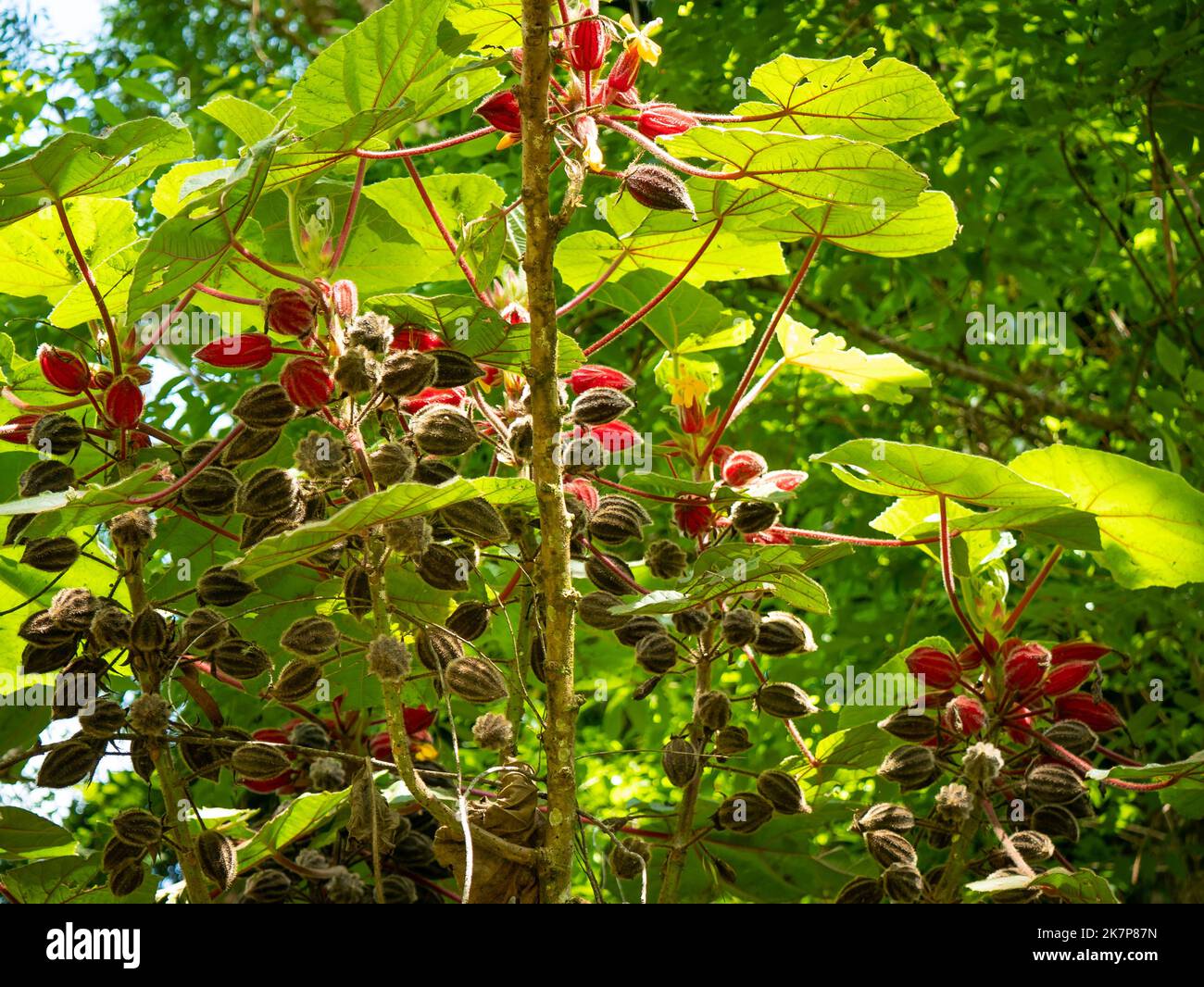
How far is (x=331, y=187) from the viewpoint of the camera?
1.07 meters

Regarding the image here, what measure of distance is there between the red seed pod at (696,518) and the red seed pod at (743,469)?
0.13ft

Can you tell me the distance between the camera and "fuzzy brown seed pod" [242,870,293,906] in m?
1.08

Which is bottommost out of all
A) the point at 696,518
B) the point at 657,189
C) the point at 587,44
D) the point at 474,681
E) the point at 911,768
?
the point at 911,768

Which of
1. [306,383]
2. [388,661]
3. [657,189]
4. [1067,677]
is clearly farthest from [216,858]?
[1067,677]

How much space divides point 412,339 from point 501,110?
0.62 ft

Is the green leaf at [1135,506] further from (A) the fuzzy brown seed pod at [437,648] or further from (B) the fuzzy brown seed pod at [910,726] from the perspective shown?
(A) the fuzzy brown seed pod at [437,648]

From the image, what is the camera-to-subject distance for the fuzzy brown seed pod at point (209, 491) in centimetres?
96

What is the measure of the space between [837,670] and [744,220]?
87 centimetres

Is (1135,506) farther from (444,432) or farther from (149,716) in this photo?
(149,716)

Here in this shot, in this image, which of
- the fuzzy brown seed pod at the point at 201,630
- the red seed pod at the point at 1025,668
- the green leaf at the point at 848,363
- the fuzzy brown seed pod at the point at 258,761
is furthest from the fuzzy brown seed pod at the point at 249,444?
the red seed pod at the point at 1025,668

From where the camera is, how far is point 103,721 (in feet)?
3.18

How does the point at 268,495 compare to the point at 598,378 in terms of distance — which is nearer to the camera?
the point at 268,495
